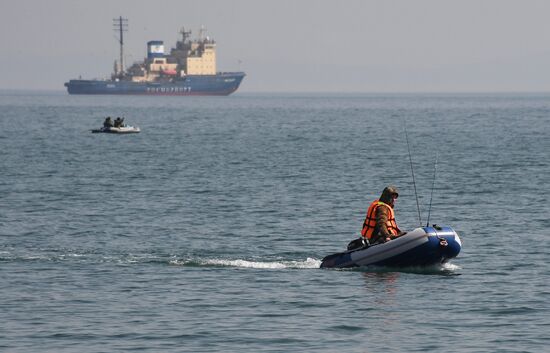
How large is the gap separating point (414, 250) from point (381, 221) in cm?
85

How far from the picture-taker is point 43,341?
17.7 m

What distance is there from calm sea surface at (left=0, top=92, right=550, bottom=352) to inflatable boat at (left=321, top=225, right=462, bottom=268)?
0.99 ft

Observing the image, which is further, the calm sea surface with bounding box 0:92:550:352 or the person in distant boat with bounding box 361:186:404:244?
the person in distant boat with bounding box 361:186:404:244

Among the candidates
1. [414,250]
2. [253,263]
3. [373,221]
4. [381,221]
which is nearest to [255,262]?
[253,263]

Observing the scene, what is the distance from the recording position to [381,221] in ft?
76.5

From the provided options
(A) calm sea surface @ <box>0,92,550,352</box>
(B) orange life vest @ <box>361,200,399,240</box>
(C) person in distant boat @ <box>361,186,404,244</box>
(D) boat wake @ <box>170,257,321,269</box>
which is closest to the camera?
(A) calm sea surface @ <box>0,92,550,352</box>

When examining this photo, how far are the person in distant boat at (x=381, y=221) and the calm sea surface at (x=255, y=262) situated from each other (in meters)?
0.71

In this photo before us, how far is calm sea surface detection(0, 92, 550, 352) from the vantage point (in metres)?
18.3

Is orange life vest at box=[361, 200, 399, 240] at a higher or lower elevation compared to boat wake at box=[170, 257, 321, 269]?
higher

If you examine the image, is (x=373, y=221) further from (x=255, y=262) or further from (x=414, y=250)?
(x=255, y=262)

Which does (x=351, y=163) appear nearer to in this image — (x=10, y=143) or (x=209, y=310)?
(x=10, y=143)

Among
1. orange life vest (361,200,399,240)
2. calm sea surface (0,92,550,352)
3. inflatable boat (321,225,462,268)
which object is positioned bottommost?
calm sea surface (0,92,550,352)

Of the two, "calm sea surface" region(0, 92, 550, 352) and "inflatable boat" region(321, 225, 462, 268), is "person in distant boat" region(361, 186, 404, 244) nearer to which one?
"inflatable boat" region(321, 225, 462, 268)

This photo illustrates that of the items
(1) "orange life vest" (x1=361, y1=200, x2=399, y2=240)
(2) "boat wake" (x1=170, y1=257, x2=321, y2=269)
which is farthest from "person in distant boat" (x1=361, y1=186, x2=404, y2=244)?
(2) "boat wake" (x1=170, y1=257, x2=321, y2=269)
